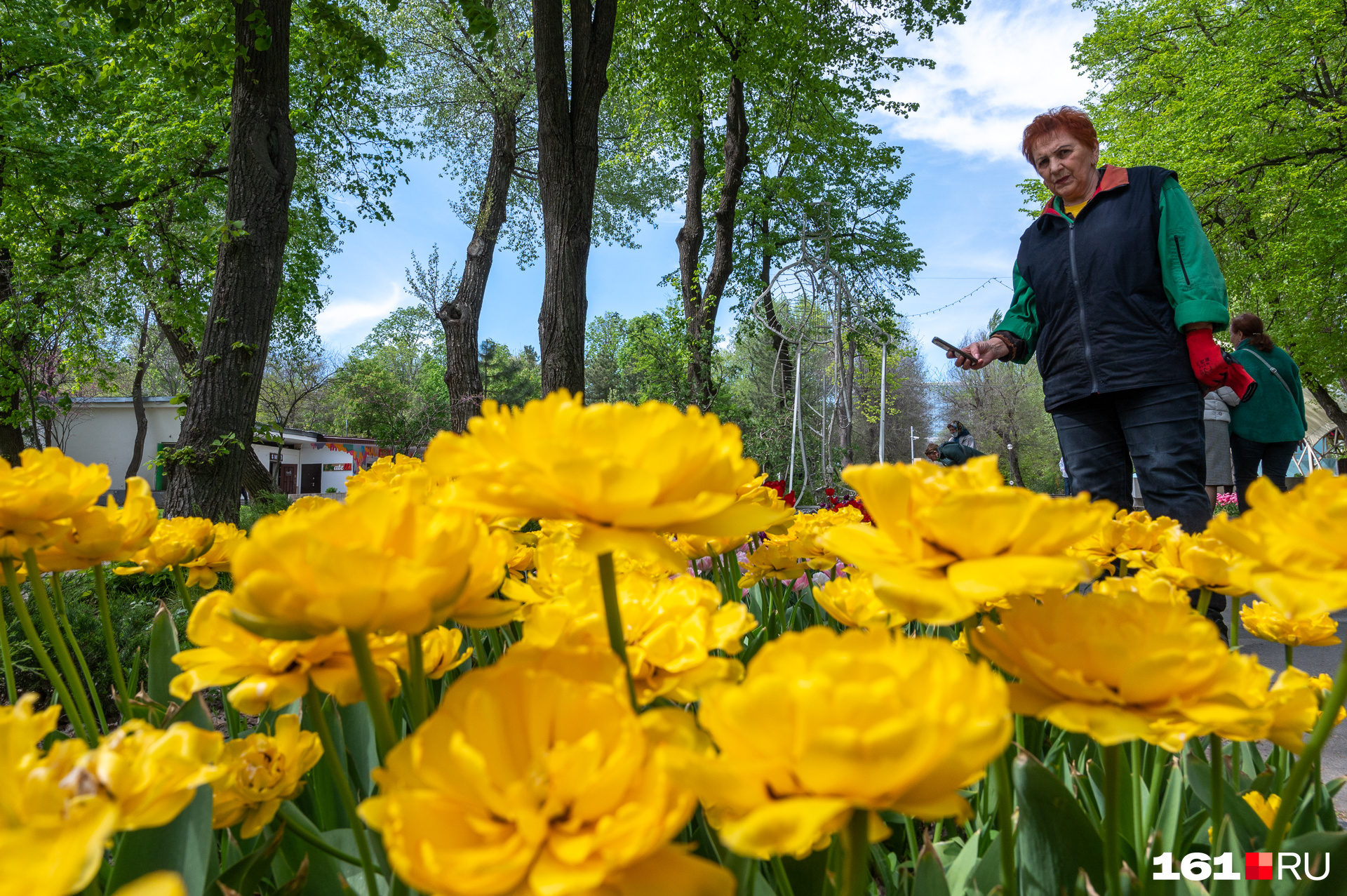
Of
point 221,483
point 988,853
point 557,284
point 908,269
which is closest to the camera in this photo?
point 988,853

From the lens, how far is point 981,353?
2.18 metres

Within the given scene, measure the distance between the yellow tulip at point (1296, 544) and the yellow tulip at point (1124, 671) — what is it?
5 cm

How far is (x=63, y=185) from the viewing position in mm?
8852

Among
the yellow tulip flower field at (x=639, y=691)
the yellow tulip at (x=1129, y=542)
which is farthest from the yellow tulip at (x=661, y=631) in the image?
the yellow tulip at (x=1129, y=542)

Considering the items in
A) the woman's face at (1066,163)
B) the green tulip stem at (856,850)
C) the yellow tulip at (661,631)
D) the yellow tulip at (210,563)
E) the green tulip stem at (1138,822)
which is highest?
the woman's face at (1066,163)

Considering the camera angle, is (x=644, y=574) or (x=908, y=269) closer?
(x=644, y=574)

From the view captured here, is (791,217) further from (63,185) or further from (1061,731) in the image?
(1061,731)

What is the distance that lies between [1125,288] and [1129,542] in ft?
5.07

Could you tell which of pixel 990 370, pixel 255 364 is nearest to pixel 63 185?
pixel 255 364

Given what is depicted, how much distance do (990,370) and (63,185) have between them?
32473 millimetres

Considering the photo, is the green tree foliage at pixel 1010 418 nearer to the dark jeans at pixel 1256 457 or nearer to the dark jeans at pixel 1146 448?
the dark jeans at pixel 1256 457

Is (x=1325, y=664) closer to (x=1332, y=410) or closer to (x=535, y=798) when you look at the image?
(x=535, y=798)

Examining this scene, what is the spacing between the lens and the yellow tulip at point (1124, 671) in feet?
1.42

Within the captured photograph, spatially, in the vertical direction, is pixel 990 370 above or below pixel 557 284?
above
